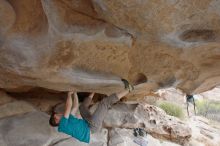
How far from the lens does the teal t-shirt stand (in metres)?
4.29

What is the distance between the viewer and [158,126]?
20.4 ft

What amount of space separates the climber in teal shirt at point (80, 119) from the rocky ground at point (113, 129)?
353mm

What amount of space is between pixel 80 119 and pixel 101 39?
177 centimetres

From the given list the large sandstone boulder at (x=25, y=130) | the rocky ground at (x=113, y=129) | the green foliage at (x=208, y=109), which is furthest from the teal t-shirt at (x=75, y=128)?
the green foliage at (x=208, y=109)

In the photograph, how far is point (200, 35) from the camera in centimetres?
313

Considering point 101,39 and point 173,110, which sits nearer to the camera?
point 101,39

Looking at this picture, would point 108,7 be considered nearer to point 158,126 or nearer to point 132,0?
point 132,0

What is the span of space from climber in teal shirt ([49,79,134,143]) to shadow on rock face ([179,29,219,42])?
1.39m

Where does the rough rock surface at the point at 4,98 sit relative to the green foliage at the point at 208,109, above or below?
below

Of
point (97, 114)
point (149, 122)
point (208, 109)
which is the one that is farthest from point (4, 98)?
point (208, 109)

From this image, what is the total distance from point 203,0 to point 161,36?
60 centimetres

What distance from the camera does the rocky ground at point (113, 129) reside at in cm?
457

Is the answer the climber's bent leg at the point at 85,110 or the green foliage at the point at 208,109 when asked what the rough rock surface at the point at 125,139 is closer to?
the climber's bent leg at the point at 85,110

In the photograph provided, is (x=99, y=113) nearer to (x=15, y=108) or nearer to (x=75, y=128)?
(x=75, y=128)
